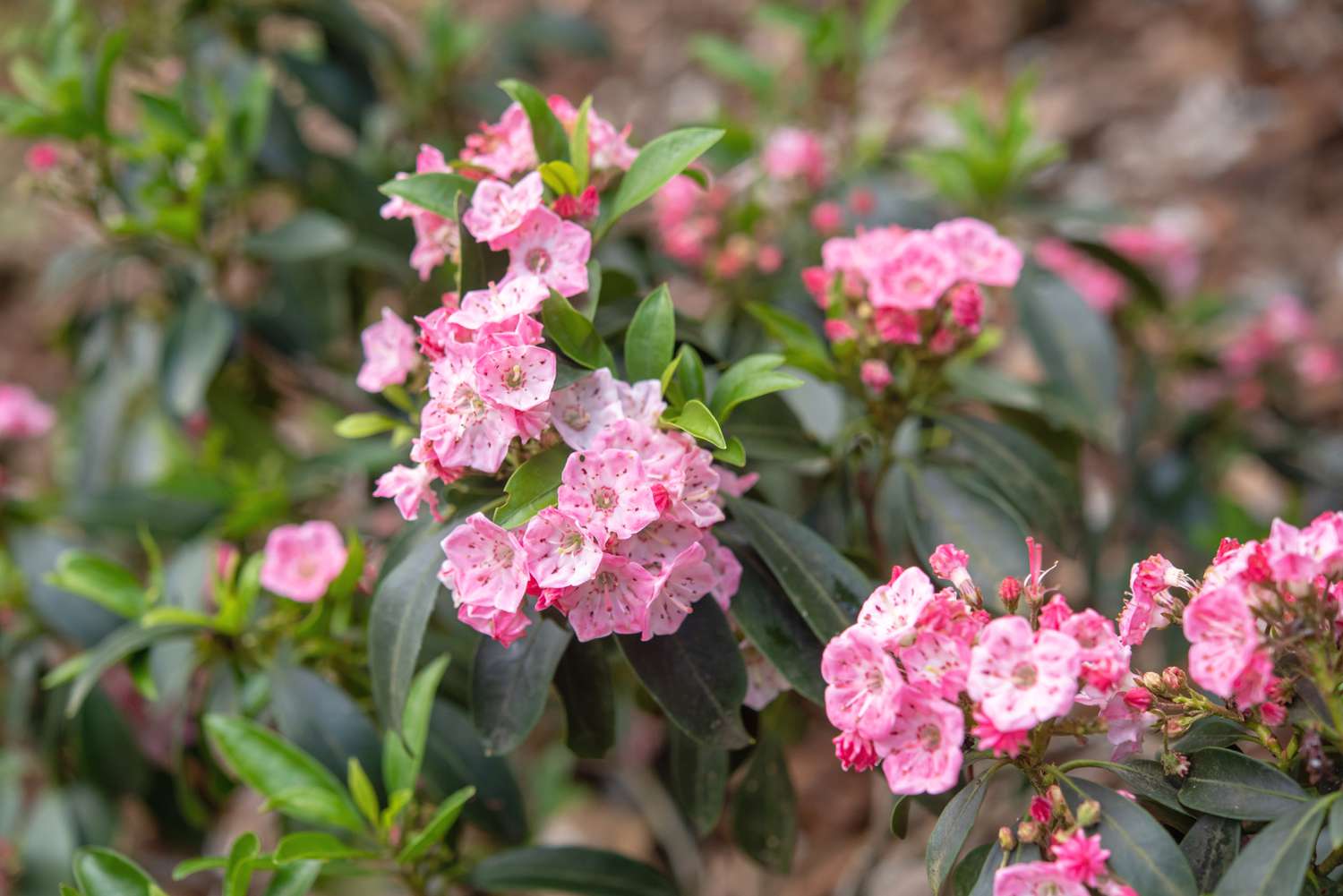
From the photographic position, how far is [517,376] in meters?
0.95

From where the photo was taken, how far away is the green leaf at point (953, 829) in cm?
93

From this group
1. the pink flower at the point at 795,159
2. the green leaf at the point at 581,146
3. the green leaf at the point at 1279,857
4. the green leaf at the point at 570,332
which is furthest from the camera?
the pink flower at the point at 795,159

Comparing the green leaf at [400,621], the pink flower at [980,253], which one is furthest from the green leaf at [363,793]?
the pink flower at [980,253]

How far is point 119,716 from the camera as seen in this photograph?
1.75m

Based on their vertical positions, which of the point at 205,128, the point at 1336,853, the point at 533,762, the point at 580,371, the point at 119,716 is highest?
the point at 580,371

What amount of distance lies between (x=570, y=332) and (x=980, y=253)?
55 cm

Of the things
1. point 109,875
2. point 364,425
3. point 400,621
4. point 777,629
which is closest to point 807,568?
point 777,629

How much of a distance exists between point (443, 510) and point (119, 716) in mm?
972

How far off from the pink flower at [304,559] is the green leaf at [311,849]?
1.02 feet

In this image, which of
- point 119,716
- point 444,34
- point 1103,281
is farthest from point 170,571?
point 1103,281

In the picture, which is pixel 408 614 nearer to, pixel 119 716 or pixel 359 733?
pixel 359 733

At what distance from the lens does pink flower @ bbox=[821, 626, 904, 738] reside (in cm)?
86

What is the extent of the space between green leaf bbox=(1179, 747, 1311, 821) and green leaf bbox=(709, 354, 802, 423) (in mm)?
482

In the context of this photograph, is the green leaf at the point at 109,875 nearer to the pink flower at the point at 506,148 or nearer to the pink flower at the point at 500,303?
the pink flower at the point at 500,303
